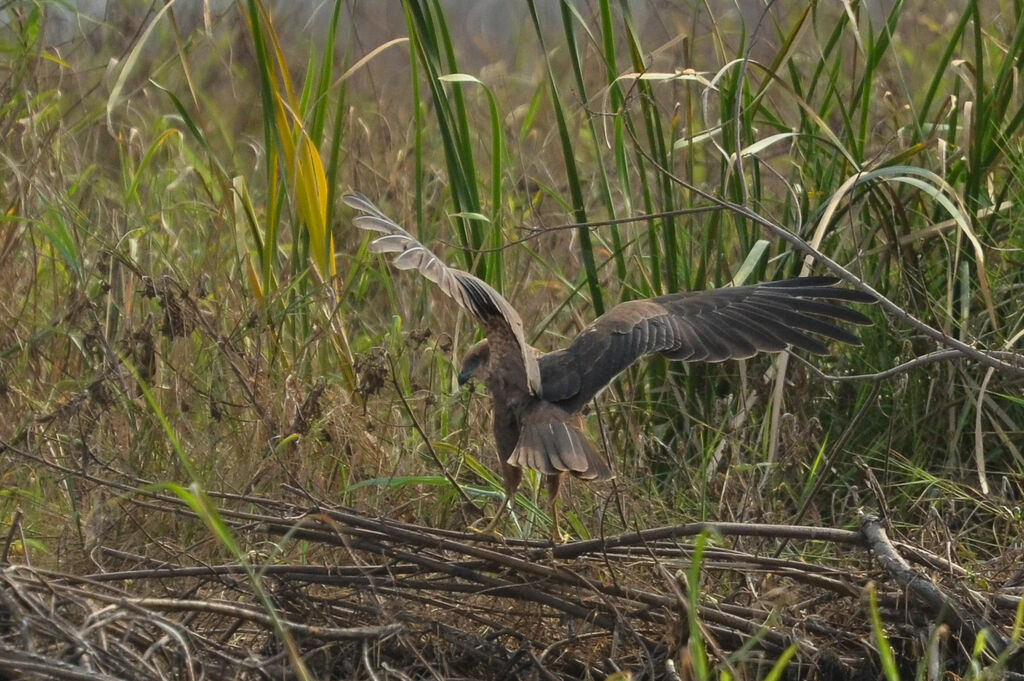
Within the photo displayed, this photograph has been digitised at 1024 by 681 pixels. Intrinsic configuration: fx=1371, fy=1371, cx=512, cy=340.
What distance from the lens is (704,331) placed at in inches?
154

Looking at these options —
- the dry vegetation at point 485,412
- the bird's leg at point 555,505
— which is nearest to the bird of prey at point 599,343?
the bird's leg at point 555,505

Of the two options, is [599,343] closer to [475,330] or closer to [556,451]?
[556,451]

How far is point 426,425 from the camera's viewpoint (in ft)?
14.7

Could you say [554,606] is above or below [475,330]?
above

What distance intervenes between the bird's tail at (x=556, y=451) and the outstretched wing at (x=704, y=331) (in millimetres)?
141

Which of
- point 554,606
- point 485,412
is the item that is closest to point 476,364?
point 485,412

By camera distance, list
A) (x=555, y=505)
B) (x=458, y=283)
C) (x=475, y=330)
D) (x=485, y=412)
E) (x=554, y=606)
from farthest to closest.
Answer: (x=475, y=330), (x=485, y=412), (x=555, y=505), (x=458, y=283), (x=554, y=606)

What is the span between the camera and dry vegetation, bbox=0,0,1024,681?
3.15 meters

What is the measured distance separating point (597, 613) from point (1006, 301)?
5.99 ft

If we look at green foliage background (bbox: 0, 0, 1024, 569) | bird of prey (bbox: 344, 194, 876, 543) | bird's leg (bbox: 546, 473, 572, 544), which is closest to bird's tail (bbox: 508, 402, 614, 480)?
bird of prey (bbox: 344, 194, 876, 543)

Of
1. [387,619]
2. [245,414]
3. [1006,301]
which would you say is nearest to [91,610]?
[387,619]

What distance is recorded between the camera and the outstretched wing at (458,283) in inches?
134

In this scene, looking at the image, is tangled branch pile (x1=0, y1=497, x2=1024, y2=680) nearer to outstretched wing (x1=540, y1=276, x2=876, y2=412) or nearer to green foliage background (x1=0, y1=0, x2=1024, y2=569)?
green foliage background (x1=0, y1=0, x2=1024, y2=569)

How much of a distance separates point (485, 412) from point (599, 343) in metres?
0.82
